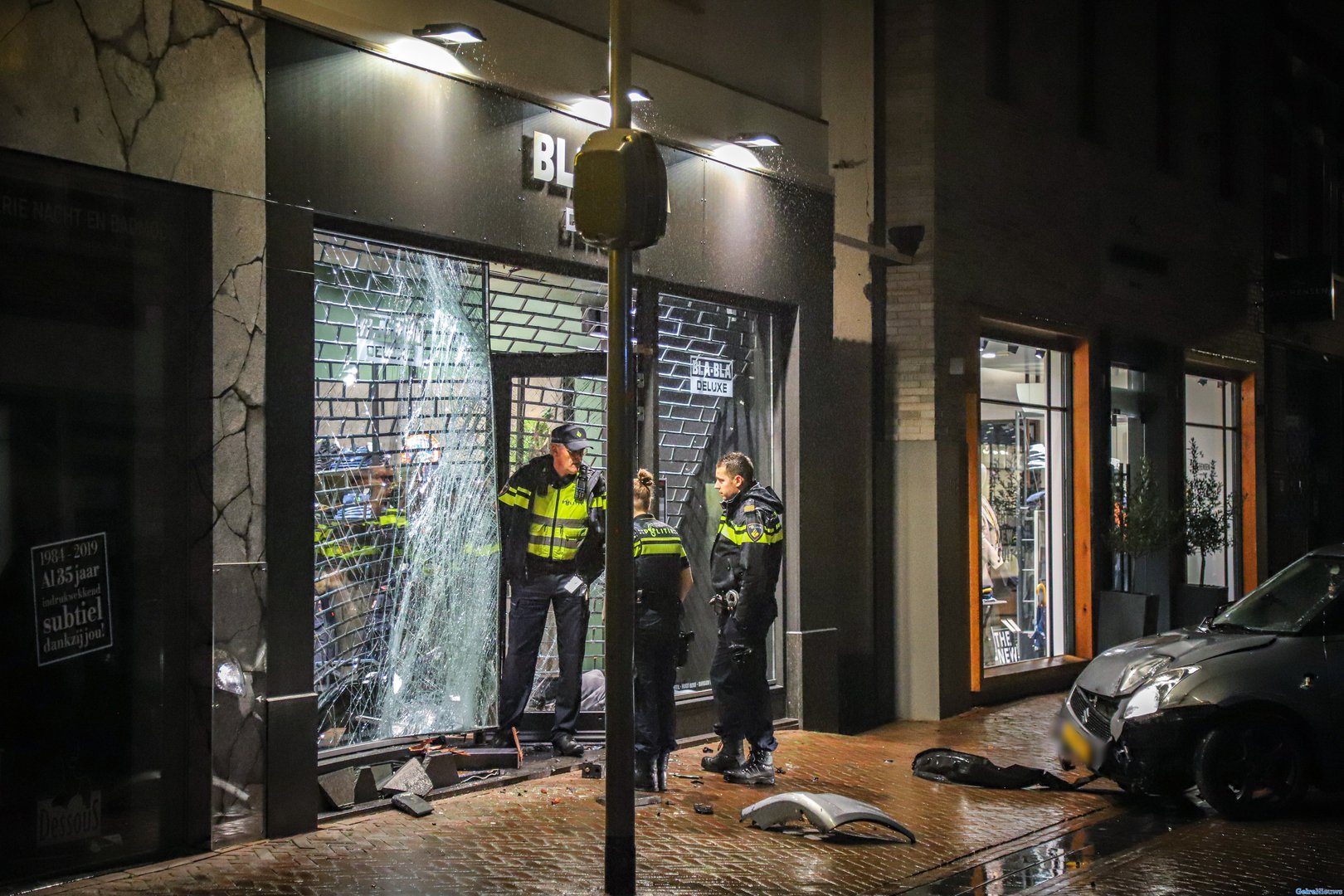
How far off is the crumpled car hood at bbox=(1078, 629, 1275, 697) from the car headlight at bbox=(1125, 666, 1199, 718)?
0.36 feet

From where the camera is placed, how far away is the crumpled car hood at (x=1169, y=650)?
8938 millimetres

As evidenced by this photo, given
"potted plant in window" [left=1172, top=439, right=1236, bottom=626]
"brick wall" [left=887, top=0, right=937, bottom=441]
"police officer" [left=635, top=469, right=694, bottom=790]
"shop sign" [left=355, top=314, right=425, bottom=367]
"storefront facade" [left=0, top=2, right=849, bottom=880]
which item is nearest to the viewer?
"storefront facade" [left=0, top=2, right=849, bottom=880]

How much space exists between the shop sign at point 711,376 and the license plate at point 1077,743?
3.91 metres

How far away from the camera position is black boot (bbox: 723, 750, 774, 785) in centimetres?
952

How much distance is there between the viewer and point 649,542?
9094 mm

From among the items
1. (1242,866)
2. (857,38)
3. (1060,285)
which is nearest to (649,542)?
(1242,866)

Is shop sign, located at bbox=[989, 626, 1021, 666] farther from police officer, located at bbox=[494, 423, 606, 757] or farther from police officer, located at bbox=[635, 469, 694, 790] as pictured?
police officer, located at bbox=[635, 469, 694, 790]

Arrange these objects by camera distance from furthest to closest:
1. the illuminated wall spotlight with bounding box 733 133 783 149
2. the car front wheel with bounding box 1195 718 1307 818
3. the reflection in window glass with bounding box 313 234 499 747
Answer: the illuminated wall spotlight with bounding box 733 133 783 149, the reflection in window glass with bounding box 313 234 499 747, the car front wheel with bounding box 1195 718 1307 818

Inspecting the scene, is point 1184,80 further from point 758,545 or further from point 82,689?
point 82,689

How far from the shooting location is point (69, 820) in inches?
273

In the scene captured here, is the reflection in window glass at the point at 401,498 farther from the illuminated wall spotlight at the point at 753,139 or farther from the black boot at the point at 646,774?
the illuminated wall spotlight at the point at 753,139

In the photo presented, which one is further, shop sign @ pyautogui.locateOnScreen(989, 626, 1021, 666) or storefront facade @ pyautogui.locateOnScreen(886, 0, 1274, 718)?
shop sign @ pyautogui.locateOnScreen(989, 626, 1021, 666)

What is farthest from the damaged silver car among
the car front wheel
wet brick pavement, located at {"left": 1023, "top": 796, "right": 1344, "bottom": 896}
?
wet brick pavement, located at {"left": 1023, "top": 796, "right": 1344, "bottom": 896}

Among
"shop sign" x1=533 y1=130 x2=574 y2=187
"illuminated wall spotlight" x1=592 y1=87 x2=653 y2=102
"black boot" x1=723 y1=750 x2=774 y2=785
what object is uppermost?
"illuminated wall spotlight" x1=592 y1=87 x2=653 y2=102
